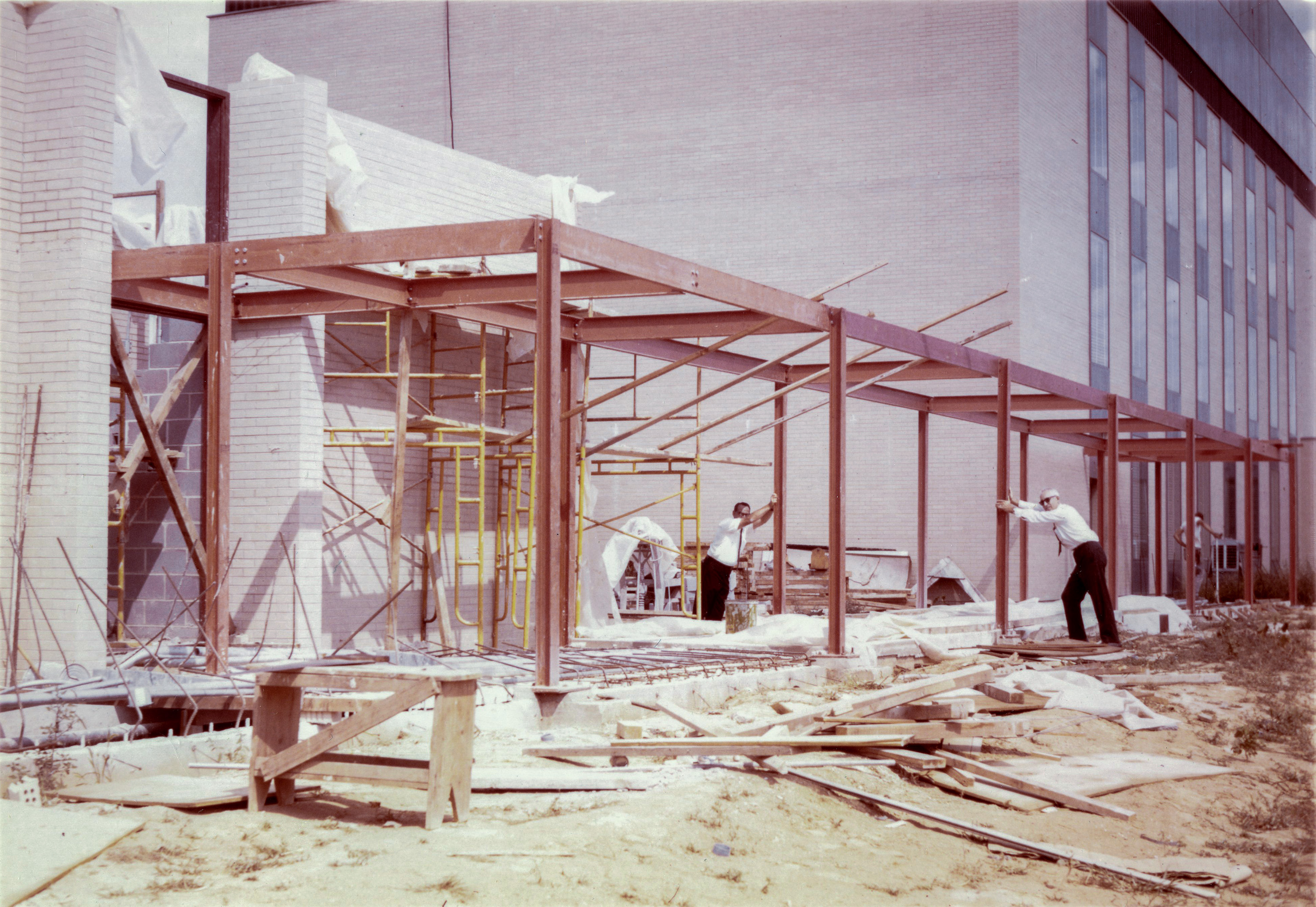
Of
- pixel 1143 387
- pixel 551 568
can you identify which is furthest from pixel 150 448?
pixel 1143 387

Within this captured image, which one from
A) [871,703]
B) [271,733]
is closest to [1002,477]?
[871,703]

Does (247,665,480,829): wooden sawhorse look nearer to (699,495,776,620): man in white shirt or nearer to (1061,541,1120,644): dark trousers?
(699,495,776,620): man in white shirt

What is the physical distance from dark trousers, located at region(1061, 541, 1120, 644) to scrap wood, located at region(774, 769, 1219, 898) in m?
8.28

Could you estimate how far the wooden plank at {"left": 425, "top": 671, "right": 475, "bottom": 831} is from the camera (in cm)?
641

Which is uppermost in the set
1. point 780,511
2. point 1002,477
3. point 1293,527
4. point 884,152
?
point 884,152

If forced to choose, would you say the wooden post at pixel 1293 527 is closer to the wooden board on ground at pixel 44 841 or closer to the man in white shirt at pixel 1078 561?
the man in white shirt at pixel 1078 561

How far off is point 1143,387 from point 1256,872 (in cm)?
2321

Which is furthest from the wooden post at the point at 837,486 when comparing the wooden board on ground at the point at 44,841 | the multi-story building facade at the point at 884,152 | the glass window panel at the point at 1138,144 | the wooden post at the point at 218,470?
the glass window panel at the point at 1138,144

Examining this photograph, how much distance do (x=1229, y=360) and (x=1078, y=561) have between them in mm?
22184

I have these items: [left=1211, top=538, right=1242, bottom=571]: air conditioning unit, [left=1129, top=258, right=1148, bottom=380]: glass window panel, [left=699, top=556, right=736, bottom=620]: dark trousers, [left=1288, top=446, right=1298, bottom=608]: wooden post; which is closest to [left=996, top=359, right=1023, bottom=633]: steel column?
[left=699, top=556, right=736, bottom=620]: dark trousers

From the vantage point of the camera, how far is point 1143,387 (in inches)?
1139

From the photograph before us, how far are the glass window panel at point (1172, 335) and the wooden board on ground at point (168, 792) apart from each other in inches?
1062

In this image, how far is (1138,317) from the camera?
2905cm

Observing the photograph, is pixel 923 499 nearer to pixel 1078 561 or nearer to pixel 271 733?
pixel 1078 561
